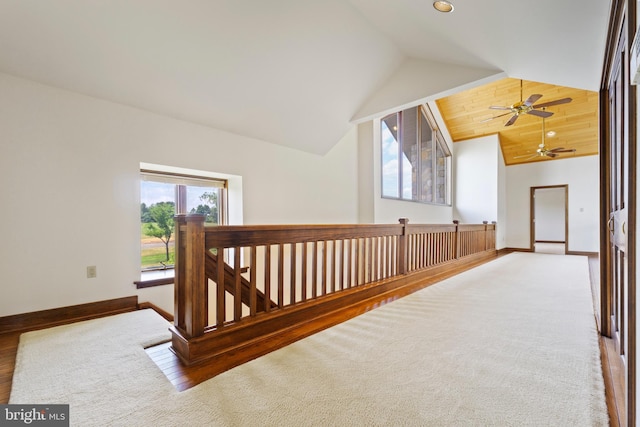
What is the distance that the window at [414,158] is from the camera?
612 centimetres

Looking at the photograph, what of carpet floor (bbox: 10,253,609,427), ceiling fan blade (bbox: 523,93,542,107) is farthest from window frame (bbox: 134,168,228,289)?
ceiling fan blade (bbox: 523,93,542,107)

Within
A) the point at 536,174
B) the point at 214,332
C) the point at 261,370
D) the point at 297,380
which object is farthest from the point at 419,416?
the point at 536,174

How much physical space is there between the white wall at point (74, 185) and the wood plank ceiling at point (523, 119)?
6.40 meters

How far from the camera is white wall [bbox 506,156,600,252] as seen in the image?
7480mm

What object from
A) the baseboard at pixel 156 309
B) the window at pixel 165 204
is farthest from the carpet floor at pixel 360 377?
the window at pixel 165 204

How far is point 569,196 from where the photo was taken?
7781mm

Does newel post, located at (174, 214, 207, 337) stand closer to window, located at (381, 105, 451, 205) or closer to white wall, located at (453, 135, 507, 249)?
window, located at (381, 105, 451, 205)

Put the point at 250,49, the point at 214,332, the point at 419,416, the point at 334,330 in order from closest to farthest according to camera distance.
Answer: the point at 419,416, the point at 214,332, the point at 334,330, the point at 250,49

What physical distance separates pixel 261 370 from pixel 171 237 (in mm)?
2582

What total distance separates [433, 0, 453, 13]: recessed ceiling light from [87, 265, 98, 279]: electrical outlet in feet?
12.8

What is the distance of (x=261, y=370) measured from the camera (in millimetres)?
1601

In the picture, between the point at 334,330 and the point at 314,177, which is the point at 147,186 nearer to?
the point at 314,177

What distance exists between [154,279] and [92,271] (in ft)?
1.87

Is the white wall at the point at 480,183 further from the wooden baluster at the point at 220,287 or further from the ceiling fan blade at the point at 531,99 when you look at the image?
the wooden baluster at the point at 220,287
